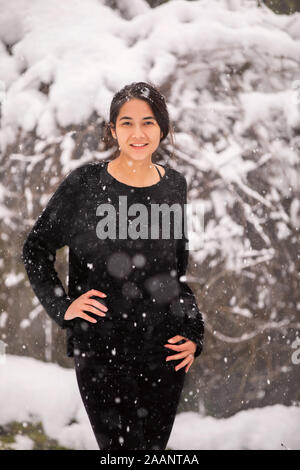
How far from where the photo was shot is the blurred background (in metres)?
2.00

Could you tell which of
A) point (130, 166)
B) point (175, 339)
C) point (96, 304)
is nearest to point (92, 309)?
point (96, 304)

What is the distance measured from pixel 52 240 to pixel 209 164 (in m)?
0.94

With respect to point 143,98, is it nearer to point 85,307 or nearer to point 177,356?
point 85,307

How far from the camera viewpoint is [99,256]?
1366mm

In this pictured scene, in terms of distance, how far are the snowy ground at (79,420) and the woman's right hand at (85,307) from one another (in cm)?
80

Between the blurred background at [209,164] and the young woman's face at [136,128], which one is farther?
the blurred background at [209,164]

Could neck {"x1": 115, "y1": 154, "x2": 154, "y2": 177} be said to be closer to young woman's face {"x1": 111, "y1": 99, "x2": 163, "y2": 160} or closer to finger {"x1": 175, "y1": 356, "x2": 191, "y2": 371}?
young woman's face {"x1": 111, "y1": 99, "x2": 163, "y2": 160}

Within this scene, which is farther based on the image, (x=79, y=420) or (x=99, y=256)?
(x=79, y=420)

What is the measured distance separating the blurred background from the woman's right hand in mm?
719

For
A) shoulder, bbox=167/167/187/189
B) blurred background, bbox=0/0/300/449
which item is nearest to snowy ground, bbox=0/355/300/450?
blurred background, bbox=0/0/300/449

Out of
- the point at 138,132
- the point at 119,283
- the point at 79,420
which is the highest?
the point at 138,132

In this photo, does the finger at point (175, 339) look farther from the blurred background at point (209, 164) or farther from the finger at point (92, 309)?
Answer: the blurred background at point (209, 164)

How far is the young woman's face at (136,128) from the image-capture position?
1365 mm

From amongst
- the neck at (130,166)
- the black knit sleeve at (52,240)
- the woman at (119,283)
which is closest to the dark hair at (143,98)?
the woman at (119,283)
